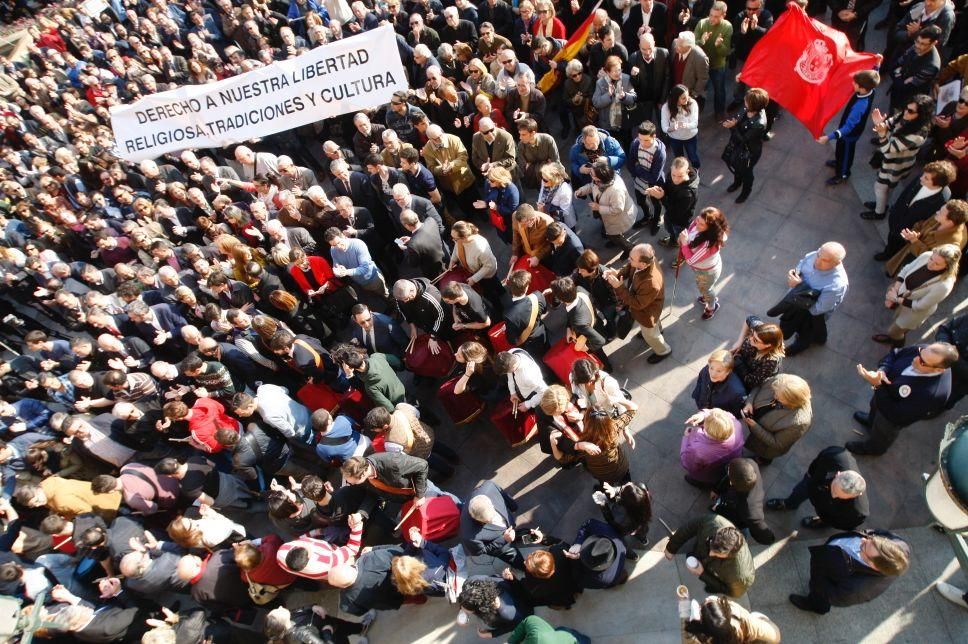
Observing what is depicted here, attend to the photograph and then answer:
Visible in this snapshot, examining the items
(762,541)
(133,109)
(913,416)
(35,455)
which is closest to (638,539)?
(762,541)

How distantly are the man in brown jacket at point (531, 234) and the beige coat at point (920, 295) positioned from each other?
3744mm

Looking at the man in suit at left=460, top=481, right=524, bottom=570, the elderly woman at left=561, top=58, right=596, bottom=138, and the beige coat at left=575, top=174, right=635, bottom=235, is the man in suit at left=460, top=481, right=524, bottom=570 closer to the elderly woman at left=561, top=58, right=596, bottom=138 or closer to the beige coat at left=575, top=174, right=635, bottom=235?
the beige coat at left=575, top=174, right=635, bottom=235

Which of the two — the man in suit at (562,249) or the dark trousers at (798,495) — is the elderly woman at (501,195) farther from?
the dark trousers at (798,495)

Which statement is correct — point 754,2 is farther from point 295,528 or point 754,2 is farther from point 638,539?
point 295,528

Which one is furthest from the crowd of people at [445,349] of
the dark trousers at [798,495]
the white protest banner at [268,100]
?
the white protest banner at [268,100]

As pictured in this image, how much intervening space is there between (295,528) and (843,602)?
491cm

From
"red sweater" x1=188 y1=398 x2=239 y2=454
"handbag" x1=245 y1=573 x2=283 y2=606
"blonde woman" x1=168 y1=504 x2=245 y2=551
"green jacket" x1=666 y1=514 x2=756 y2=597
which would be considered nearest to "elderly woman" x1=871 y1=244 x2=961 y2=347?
"green jacket" x1=666 y1=514 x2=756 y2=597

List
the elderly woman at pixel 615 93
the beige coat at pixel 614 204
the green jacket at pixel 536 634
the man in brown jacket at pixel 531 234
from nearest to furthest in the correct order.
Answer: the green jacket at pixel 536 634 → the man in brown jacket at pixel 531 234 → the beige coat at pixel 614 204 → the elderly woman at pixel 615 93

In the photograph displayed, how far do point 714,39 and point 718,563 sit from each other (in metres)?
7.52

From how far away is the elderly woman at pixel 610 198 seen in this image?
22.1ft

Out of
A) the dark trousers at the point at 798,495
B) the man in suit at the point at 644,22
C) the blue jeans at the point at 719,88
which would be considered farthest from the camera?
the man in suit at the point at 644,22

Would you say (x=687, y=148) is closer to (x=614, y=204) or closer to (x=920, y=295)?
(x=614, y=204)

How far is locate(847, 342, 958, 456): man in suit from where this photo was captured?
184 inches

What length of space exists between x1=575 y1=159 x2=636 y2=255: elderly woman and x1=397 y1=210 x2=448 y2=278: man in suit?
1959 mm
